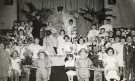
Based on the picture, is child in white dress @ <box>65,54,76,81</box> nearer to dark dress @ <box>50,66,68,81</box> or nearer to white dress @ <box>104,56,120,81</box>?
dark dress @ <box>50,66,68,81</box>

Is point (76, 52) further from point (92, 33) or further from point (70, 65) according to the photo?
point (92, 33)

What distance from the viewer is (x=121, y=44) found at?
3.07 metres

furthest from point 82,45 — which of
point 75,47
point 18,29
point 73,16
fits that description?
point 18,29

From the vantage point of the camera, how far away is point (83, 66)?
3.12 metres

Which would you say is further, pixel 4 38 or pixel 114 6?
pixel 4 38

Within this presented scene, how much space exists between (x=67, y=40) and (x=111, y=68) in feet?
2.17

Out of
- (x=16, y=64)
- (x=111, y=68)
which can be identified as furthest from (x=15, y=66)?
(x=111, y=68)

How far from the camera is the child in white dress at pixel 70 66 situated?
313cm

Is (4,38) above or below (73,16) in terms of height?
below

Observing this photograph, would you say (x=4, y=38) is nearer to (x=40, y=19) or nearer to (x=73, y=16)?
(x=40, y=19)

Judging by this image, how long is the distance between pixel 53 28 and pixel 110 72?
0.92m

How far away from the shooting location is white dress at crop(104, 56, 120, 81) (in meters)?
3.07

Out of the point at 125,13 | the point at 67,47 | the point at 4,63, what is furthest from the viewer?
the point at 4,63

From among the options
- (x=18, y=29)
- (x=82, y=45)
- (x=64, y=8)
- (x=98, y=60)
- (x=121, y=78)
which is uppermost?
(x=64, y=8)
